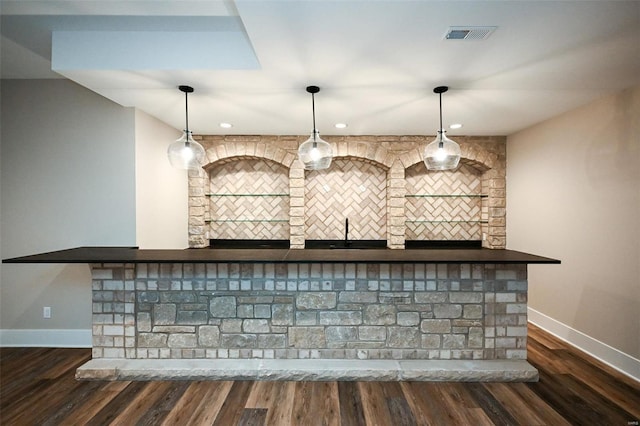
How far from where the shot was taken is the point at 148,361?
260 centimetres

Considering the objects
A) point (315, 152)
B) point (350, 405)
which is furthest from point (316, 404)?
point (315, 152)

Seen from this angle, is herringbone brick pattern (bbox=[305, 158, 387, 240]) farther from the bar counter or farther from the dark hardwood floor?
the dark hardwood floor

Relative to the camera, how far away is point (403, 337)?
2.63m

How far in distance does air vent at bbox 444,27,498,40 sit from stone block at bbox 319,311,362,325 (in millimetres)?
2167

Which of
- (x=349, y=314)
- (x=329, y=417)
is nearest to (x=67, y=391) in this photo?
(x=329, y=417)

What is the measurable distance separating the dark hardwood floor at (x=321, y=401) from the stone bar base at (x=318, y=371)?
5cm

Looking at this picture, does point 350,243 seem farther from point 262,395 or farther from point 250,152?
point 262,395

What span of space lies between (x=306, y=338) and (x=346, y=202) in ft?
7.68

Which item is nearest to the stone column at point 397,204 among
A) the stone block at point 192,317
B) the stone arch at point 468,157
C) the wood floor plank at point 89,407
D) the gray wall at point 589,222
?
the stone arch at point 468,157

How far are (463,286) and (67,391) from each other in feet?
11.0

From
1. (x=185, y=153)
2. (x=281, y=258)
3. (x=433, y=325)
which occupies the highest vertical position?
(x=185, y=153)

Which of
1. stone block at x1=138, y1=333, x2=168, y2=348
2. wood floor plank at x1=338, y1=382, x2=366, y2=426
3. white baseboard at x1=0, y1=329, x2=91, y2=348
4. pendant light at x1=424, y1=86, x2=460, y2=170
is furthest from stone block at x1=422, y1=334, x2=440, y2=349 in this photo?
white baseboard at x1=0, y1=329, x2=91, y2=348

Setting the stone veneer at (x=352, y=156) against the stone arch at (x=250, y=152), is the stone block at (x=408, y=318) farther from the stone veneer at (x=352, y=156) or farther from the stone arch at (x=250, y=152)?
the stone arch at (x=250, y=152)

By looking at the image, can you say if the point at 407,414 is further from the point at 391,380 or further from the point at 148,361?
the point at 148,361
